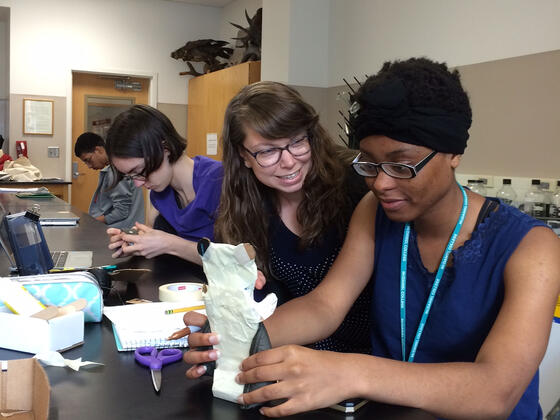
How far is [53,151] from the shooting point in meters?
6.16

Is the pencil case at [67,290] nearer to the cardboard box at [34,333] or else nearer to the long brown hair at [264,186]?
the cardboard box at [34,333]

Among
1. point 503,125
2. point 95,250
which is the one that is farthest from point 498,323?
point 503,125

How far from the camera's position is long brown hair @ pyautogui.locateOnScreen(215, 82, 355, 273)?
140cm

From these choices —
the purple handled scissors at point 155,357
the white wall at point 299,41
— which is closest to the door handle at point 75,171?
the white wall at point 299,41

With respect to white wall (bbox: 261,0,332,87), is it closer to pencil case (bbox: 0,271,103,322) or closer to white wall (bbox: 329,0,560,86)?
white wall (bbox: 329,0,560,86)

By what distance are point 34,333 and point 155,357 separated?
219 millimetres

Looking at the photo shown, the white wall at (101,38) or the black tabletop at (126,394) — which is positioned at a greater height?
the white wall at (101,38)

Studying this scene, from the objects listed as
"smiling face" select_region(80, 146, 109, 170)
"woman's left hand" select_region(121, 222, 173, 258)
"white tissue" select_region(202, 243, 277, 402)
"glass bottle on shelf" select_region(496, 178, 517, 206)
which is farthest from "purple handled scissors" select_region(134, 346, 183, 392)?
"smiling face" select_region(80, 146, 109, 170)

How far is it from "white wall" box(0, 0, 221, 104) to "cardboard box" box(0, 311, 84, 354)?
565cm

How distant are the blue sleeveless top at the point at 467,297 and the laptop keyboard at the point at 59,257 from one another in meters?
1.12

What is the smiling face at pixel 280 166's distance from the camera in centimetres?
141

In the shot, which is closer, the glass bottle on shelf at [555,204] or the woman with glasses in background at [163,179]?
the woman with glasses in background at [163,179]

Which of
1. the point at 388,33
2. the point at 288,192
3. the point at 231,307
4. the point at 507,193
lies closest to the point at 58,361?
the point at 231,307

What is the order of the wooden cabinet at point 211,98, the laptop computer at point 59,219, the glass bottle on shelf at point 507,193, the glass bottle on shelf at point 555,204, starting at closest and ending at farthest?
1. the glass bottle on shelf at point 555,204
2. the laptop computer at point 59,219
3. the glass bottle on shelf at point 507,193
4. the wooden cabinet at point 211,98
